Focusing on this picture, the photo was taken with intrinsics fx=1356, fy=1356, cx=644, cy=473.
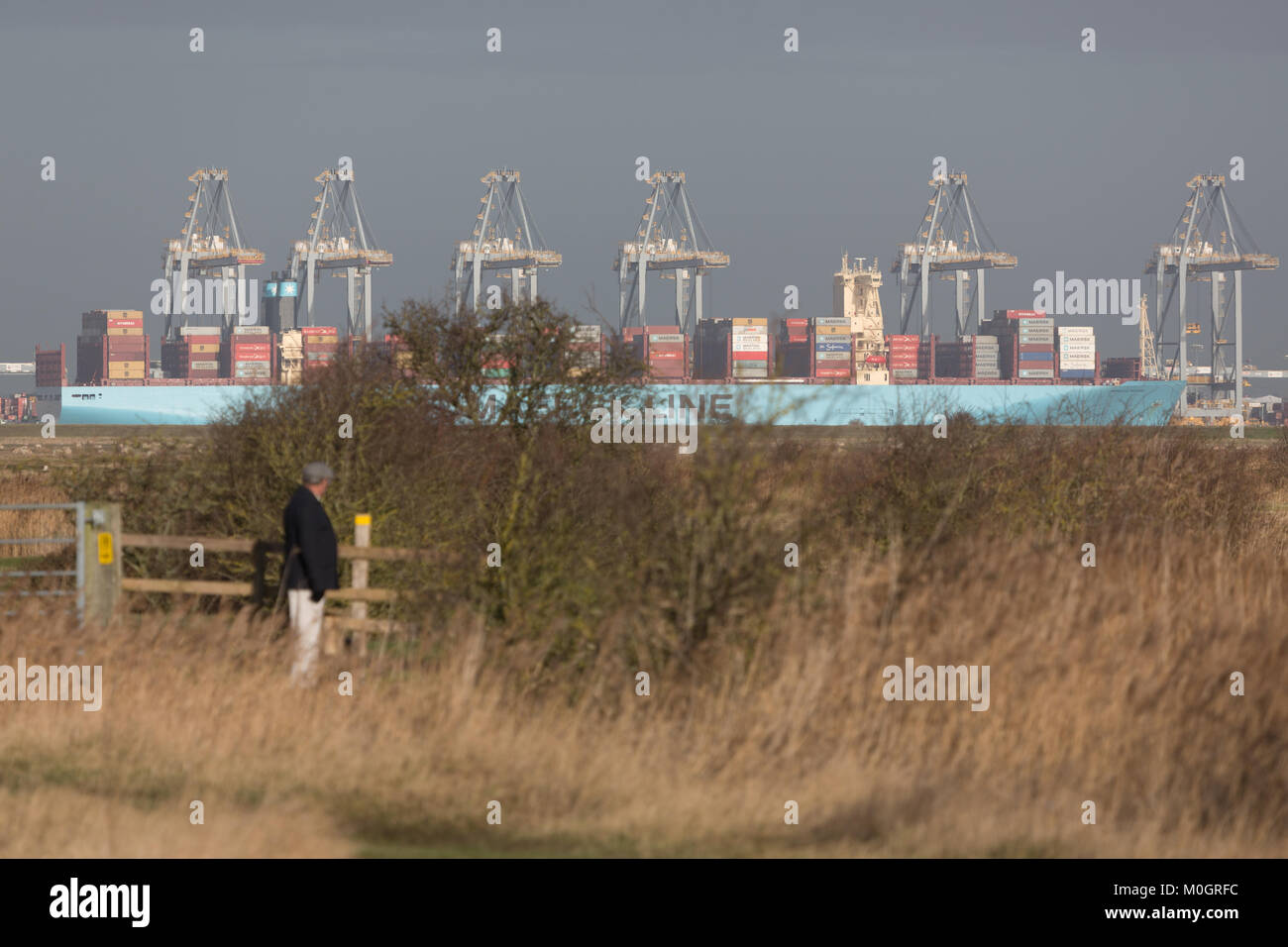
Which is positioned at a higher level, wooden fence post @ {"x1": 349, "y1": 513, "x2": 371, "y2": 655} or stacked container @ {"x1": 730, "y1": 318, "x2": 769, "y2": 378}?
stacked container @ {"x1": 730, "y1": 318, "x2": 769, "y2": 378}

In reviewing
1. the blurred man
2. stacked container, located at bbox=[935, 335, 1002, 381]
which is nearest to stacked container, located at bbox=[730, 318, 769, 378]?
stacked container, located at bbox=[935, 335, 1002, 381]

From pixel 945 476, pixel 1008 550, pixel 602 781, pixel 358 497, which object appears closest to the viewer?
pixel 602 781

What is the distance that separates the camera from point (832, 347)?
12044 centimetres

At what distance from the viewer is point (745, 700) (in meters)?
8.10

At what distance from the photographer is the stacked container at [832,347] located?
120 m

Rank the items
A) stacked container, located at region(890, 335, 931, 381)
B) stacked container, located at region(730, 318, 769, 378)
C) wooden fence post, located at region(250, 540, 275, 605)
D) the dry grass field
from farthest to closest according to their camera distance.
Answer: stacked container, located at region(890, 335, 931, 381) < stacked container, located at region(730, 318, 769, 378) < wooden fence post, located at region(250, 540, 275, 605) < the dry grass field

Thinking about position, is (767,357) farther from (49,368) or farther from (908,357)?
(49,368)

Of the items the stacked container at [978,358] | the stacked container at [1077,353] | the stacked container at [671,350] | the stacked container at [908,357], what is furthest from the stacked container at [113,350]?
the stacked container at [1077,353]

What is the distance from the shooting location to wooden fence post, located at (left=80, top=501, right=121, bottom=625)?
11039 millimetres

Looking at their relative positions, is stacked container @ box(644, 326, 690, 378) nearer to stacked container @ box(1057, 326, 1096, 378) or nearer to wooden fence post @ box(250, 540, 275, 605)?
stacked container @ box(1057, 326, 1096, 378)

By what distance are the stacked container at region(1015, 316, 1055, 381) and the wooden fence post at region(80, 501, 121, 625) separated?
119109 mm

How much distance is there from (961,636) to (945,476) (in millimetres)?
6702
